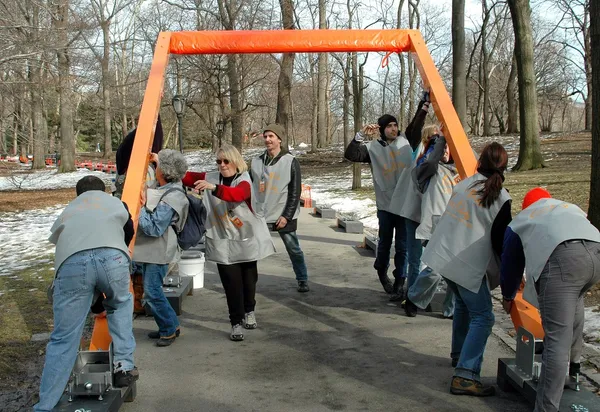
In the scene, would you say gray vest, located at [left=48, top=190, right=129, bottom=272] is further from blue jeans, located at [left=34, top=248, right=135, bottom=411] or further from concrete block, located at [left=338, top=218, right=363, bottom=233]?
concrete block, located at [left=338, top=218, right=363, bottom=233]

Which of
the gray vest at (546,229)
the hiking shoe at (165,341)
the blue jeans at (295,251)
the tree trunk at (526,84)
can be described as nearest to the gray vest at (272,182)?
the blue jeans at (295,251)

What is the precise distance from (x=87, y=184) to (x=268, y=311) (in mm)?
3007

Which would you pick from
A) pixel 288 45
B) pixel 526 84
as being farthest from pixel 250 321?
pixel 526 84

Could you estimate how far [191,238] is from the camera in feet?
18.4

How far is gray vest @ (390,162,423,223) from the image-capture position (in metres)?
6.40

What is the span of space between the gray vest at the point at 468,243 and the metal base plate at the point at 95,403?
7.57 ft

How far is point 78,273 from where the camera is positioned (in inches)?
155

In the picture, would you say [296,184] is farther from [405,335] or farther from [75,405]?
[75,405]

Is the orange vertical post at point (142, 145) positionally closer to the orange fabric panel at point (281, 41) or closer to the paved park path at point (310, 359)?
the orange fabric panel at point (281, 41)

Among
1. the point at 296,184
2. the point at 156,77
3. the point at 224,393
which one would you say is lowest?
the point at 224,393

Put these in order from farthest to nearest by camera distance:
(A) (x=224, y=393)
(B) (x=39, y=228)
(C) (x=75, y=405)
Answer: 1. (B) (x=39, y=228)
2. (A) (x=224, y=393)
3. (C) (x=75, y=405)

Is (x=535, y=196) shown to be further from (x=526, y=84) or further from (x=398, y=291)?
(x=526, y=84)

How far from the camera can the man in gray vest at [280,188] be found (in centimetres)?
688

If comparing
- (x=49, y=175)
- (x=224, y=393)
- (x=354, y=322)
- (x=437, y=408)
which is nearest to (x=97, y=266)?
(x=224, y=393)
